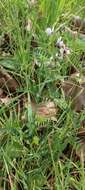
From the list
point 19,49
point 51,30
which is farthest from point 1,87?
point 51,30

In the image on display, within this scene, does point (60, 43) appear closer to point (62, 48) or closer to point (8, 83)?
point (62, 48)

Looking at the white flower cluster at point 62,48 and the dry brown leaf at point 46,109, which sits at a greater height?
the white flower cluster at point 62,48

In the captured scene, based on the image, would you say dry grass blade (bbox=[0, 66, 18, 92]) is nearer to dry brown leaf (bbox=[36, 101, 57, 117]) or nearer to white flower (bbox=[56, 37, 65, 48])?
dry brown leaf (bbox=[36, 101, 57, 117])

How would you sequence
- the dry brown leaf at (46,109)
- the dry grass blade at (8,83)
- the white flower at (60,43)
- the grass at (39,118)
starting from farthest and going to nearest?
1. the white flower at (60,43)
2. the dry grass blade at (8,83)
3. the dry brown leaf at (46,109)
4. the grass at (39,118)

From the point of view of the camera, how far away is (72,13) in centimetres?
219

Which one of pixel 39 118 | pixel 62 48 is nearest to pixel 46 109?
pixel 39 118

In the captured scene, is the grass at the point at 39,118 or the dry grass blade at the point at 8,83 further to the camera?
the dry grass blade at the point at 8,83

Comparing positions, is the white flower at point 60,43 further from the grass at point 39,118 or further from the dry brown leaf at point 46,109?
the dry brown leaf at point 46,109

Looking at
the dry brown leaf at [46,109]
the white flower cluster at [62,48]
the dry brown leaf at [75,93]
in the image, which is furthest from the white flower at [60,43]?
the dry brown leaf at [46,109]

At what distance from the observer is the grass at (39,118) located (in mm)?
1646

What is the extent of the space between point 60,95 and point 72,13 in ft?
1.59

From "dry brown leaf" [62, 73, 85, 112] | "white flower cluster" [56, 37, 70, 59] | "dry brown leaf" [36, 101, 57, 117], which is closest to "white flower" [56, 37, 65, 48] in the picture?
"white flower cluster" [56, 37, 70, 59]

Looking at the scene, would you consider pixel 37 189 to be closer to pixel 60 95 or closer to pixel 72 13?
pixel 60 95

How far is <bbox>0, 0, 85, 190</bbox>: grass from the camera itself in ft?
5.40
